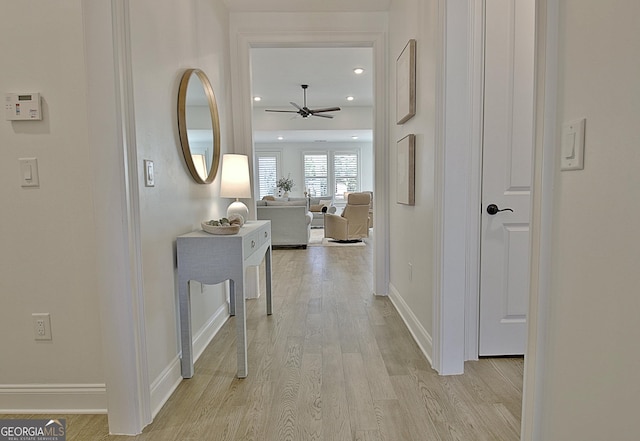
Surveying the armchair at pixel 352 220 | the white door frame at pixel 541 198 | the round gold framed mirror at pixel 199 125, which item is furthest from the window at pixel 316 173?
the white door frame at pixel 541 198

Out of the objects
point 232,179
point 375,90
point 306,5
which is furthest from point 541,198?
point 306,5

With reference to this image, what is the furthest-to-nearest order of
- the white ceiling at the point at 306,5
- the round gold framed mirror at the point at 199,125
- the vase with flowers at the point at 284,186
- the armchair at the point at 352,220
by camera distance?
1. the vase with flowers at the point at 284,186
2. the armchair at the point at 352,220
3. the white ceiling at the point at 306,5
4. the round gold framed mirror at the point at 199,125

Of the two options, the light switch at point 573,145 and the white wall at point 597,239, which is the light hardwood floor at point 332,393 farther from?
the light switch at point 573,145

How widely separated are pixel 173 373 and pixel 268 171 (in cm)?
988

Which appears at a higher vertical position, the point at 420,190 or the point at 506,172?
the point at 506,172

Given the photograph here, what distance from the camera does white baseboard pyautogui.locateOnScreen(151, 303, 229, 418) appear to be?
5.85ft

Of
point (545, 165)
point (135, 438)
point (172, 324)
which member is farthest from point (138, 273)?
point (545, 165)

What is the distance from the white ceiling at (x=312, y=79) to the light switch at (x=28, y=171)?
11.0 ft

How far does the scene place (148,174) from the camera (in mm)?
1762

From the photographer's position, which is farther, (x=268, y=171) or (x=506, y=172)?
(x=268, y=171)

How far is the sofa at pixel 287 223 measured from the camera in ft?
21.5

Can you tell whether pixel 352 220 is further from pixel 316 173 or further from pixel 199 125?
pixel 199 125

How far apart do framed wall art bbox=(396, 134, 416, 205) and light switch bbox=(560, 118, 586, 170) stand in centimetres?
163

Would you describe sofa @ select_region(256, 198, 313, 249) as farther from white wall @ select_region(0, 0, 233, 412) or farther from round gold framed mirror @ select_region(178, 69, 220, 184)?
white wall @ select_region(0, 0, 233, 412)
